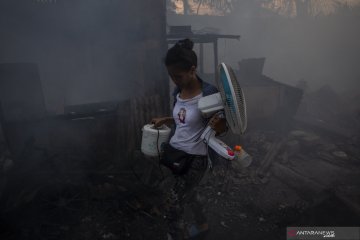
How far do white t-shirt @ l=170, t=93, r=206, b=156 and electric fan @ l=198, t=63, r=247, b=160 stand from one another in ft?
0.42

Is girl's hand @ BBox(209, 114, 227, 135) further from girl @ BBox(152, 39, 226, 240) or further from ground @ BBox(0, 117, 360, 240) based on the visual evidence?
ground @ BBox(0, 117, 360, 240)

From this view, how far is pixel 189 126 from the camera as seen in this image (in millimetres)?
2844

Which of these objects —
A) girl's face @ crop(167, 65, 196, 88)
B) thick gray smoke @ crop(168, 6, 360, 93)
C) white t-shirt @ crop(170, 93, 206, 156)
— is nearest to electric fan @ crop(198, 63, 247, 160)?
white t-shirt @ crop(170, 93, 206, 156)

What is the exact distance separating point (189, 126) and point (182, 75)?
478mm

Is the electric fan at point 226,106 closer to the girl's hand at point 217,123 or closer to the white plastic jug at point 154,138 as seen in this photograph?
the girl's hand at point 217,123

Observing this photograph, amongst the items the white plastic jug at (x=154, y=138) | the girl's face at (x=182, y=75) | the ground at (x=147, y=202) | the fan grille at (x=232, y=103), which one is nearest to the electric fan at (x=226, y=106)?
the fan grille at (x=232, y=103)

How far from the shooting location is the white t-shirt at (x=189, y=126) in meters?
2.79

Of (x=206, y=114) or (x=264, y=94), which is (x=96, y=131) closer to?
(x=206, y=114)

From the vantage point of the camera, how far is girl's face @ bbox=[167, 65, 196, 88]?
2.68 meters

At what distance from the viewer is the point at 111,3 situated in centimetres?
773

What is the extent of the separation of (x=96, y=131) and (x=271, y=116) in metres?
5.38

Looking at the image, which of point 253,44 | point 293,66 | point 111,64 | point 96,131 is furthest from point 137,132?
point 253,44

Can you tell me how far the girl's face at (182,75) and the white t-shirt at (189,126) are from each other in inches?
6.5

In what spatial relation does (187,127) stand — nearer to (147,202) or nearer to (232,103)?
(232,103)
